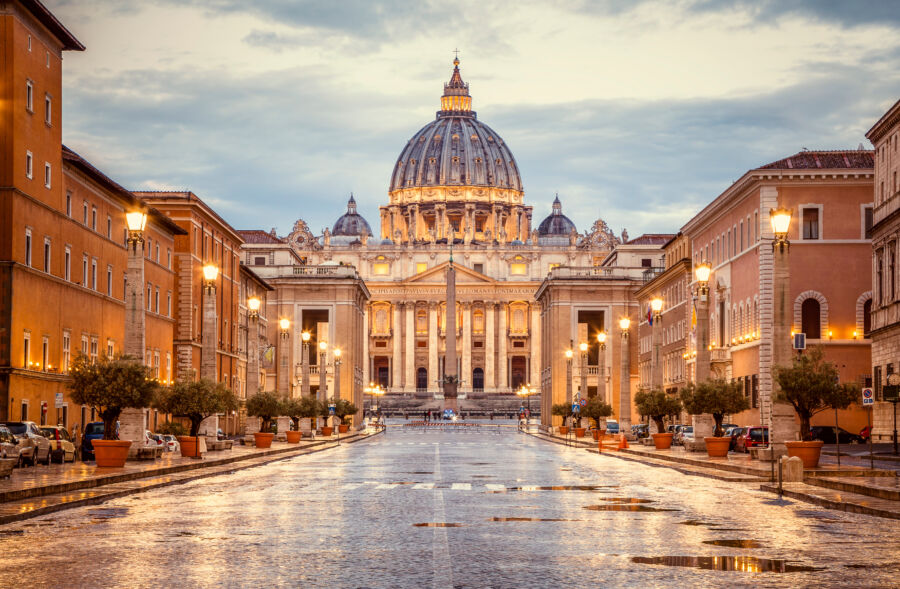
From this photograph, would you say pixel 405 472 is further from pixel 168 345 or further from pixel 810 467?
pixel 168 345

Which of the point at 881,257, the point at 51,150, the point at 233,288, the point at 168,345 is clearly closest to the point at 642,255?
the point at 233,288

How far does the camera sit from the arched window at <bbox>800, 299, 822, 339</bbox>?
231 ft

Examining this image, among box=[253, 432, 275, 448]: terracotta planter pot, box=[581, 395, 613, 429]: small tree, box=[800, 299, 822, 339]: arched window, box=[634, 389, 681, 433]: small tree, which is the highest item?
box=[800, 299, 822, 339]: arched window

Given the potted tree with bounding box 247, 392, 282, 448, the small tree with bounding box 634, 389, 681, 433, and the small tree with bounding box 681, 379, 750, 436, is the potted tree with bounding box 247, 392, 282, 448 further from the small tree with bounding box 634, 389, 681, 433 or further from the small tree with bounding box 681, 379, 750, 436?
the small tree with bounding box 681, 379, 750, 436

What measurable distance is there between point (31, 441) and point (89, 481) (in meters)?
11.4

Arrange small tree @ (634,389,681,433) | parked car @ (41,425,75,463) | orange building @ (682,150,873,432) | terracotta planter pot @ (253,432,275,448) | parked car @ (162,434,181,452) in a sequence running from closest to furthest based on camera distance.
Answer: parked car @ (41,425,75,463), parked car @ (162,434,181,452), terracotta planter pot @ (253,432,275,448), small tree @ (634,389,681,433), orange building @ (682,150,873,432)

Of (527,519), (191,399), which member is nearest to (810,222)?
(191,399)

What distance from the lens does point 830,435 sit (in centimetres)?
6219

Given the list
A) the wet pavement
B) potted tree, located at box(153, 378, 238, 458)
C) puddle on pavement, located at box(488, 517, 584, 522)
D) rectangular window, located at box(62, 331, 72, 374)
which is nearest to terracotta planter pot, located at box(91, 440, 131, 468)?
the wet pavement

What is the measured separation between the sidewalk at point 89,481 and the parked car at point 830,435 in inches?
1036

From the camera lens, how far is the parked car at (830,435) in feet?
200

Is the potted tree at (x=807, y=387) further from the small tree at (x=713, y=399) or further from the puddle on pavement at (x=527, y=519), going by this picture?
the puddle on pavement at (x=527, y=519)

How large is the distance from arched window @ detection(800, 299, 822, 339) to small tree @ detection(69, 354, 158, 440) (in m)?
40.5

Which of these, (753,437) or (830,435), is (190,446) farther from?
(830,435)
